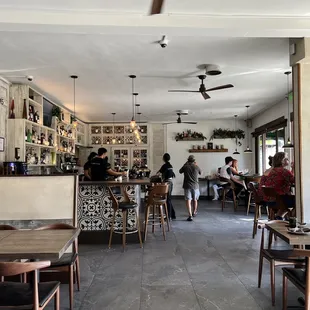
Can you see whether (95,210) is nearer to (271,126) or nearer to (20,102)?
(20,102)

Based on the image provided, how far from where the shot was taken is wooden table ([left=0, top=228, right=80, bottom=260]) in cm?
191

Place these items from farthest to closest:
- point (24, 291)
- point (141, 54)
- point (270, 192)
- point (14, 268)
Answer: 1. point (270, 192)
2. point (141, 54)
3. point (24, 291)
4. point (14, 268)

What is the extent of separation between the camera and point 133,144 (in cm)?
1017

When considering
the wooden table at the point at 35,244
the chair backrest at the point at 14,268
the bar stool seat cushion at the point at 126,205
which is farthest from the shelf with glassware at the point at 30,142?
the chair backrest at the point at 14,268

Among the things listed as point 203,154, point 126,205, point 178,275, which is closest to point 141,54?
point 126,205

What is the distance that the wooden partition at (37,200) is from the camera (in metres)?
3.38

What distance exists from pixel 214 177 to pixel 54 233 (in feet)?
25.6

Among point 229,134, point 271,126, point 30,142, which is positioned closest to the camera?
point 30,142

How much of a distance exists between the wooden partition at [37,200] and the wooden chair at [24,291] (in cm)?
130

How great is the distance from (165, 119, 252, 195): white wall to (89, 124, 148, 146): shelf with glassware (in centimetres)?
88

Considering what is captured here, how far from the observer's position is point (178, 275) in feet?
10.8

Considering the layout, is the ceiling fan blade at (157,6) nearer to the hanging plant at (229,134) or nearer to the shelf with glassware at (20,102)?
the shelf with glassware at (20,102)

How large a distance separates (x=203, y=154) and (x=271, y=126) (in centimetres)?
283

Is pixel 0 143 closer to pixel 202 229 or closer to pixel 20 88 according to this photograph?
pixel 20 88
